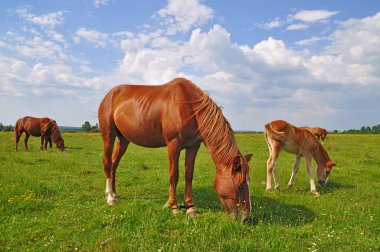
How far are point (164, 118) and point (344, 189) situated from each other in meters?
6.88

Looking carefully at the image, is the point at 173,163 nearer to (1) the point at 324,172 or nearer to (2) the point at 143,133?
(2) the point at 143,133

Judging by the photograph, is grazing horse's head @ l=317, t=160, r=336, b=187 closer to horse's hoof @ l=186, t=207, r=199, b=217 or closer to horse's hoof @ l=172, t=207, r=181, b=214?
horse's hoof @ l=186, t=207, r=199, b=217

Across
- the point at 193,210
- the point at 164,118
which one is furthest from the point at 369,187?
the point at 164,118

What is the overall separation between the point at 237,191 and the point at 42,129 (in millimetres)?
19090

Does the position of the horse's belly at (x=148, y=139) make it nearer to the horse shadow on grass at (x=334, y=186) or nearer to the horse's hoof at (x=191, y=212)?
the horse's hoof at (x=191, y=212)

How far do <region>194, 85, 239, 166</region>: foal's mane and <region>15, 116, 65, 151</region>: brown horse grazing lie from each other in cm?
1712

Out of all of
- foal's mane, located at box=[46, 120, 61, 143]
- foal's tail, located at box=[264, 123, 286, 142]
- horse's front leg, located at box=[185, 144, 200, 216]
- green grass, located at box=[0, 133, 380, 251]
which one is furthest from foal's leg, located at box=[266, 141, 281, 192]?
foal's mane, located at box=[46, 120, 61, 143]

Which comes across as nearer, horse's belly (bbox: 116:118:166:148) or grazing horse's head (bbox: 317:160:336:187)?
horse's belly (bbox: 116:118:166:148)

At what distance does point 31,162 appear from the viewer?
44.1 feet

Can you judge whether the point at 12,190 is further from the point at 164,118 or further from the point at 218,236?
the point at 218,236

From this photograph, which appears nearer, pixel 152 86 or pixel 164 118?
pixel 164 118

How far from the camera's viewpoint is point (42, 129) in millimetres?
20656

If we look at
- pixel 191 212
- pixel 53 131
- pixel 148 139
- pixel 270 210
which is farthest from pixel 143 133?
pixel 53 131

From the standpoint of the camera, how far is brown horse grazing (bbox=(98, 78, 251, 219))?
Answer: 525 centimetres
